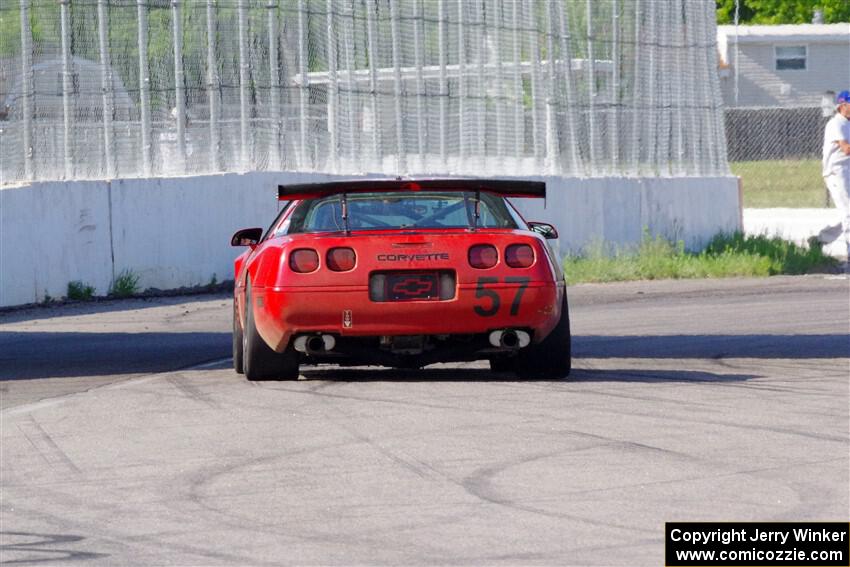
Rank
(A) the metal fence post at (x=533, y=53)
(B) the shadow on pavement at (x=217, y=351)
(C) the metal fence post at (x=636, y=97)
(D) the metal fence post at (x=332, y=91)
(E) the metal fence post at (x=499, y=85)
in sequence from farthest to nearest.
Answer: (C) the metal fence post at (x=636, y=97) → (A) the metal fence post at (x=533, y=53) → (E) the metal fence post at (x=499, y=85) → (D) the metal fence post at (x=332, y=91) → (B) the shadow on pavement at (x=217, y=351)

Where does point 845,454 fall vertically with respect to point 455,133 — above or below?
below

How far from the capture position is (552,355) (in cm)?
973

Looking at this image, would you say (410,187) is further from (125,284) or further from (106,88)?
(106,88)

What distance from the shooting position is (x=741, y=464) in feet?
23.2

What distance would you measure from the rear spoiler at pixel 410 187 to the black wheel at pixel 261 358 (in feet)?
1.90

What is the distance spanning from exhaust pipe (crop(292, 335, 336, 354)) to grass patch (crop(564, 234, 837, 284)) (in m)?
9.42

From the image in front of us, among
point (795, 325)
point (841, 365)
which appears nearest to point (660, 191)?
point (795, 325)

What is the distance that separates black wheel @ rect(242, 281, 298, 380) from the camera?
9664mm

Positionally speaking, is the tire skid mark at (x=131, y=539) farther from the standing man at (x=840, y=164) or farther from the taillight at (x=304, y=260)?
the standing man at (x=840, y=164)

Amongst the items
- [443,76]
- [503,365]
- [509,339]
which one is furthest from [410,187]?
[443,76]

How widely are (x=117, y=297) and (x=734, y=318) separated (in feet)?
18.9

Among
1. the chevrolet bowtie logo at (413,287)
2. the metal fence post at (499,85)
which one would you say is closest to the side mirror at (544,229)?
the chevrolet bowtie logo at (413,287)

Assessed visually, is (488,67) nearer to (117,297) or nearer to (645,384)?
(117,297)

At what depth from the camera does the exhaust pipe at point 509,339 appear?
30.9 ft
